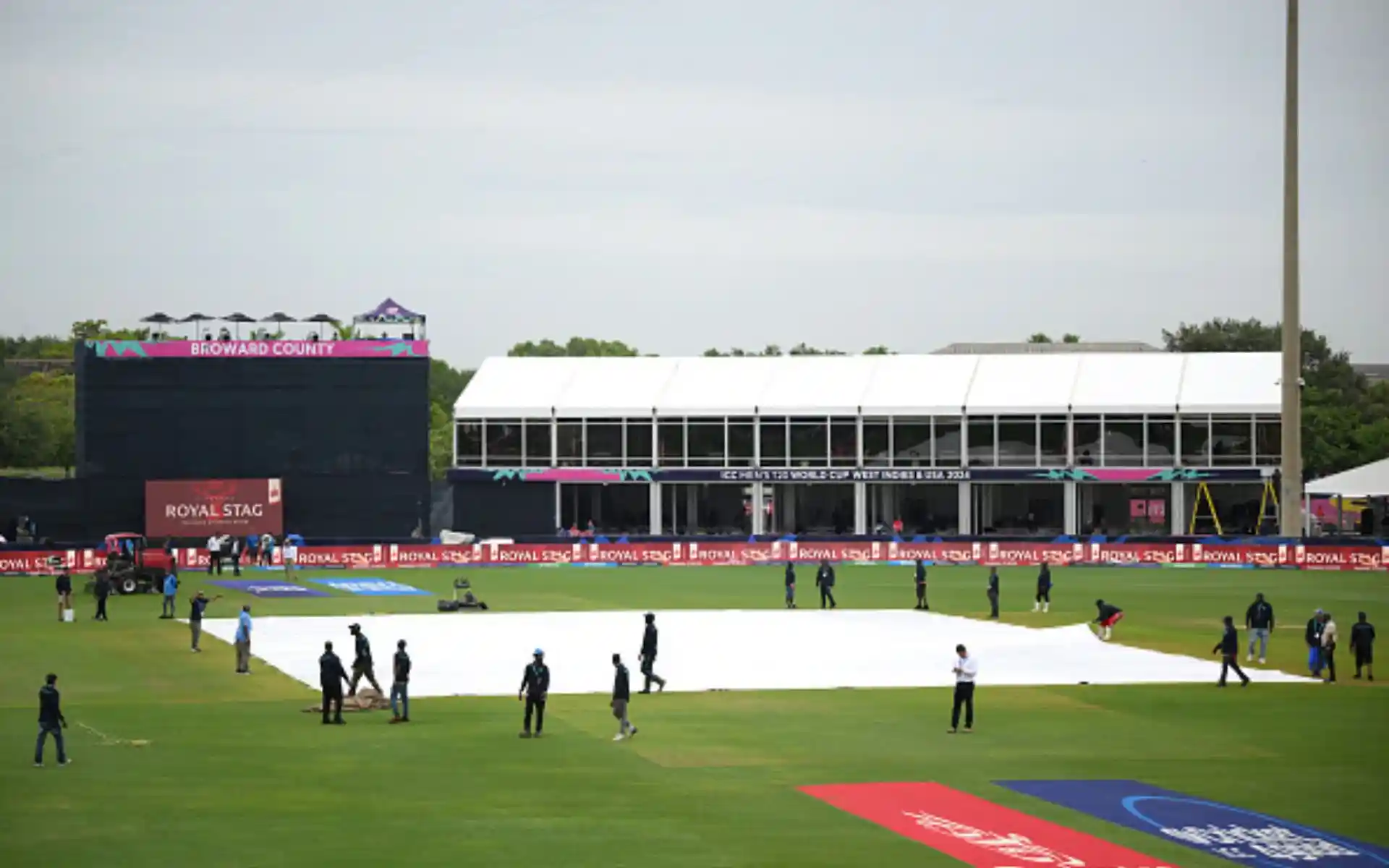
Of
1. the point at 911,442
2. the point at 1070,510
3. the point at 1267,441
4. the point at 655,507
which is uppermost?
the point at 911,442

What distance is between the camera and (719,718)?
115 ft

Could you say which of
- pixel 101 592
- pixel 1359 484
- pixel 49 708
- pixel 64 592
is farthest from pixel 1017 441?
pixel 49 708

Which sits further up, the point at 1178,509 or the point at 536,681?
the point at 1178,509

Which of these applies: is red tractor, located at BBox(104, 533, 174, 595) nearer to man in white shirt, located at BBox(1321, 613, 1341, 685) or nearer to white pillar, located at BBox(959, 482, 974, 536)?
man in white shirt, located at BBox(1321, 613, 1341, 685)

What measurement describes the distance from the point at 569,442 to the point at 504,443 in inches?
154

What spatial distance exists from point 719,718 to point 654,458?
70734 millimetres

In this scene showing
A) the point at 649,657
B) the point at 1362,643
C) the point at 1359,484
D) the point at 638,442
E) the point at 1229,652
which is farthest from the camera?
the point at 638,442

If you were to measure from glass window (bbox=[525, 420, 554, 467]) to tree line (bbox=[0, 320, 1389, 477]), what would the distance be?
10.2 meters

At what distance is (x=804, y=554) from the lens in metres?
88.7

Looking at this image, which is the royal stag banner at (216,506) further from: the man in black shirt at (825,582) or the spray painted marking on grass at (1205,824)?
the spray painted marking on grass at (1205,824)

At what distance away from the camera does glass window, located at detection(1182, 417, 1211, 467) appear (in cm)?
10131

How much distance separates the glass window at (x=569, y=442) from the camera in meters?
106

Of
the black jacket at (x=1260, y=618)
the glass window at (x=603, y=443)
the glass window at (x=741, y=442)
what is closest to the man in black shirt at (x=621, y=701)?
the black jacket at (x=1260, y=618)

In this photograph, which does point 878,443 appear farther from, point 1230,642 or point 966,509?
point 1230,642
